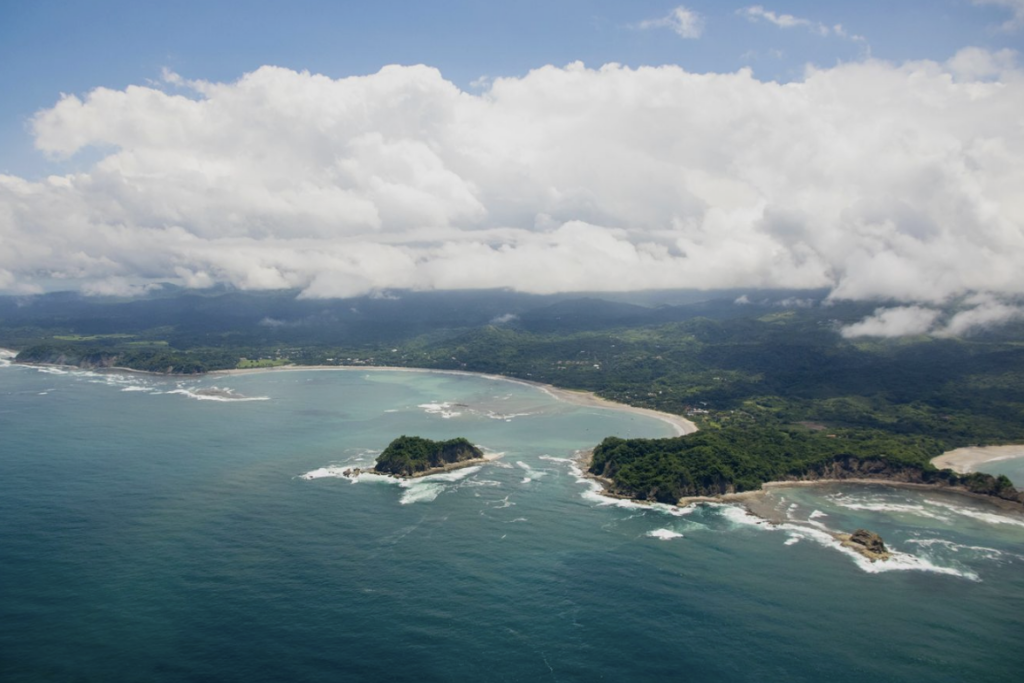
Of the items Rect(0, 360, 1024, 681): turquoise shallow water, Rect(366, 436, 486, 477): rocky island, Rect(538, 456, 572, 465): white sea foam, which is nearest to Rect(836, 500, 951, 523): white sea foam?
Rect(0, 360, 1024, 681): turquoise shallow water

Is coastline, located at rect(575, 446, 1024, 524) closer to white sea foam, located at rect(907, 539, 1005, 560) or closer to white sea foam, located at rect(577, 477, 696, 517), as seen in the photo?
white sea foam, located at rect(577, 477, 696, 517)

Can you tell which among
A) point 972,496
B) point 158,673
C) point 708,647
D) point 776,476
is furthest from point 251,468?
point 972,496

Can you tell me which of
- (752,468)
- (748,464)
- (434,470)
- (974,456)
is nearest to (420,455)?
(434,470)

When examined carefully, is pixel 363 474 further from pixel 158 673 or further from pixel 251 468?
pixel 158 673

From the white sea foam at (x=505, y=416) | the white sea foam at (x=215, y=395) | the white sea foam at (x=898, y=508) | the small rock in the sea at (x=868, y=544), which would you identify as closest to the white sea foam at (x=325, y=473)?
the white sea foam at (x=505, y=416)

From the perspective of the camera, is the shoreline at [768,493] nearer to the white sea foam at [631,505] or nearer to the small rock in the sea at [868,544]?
the white sea foam at [631,505]
